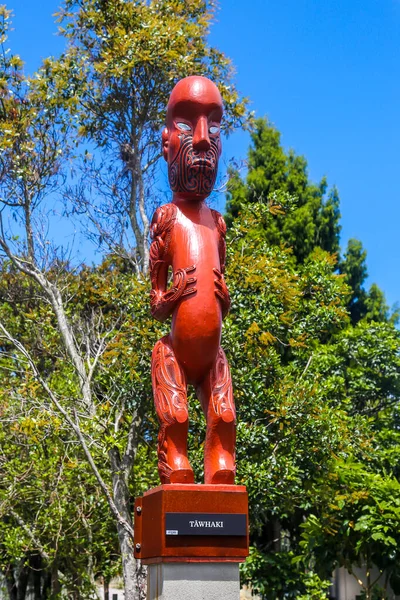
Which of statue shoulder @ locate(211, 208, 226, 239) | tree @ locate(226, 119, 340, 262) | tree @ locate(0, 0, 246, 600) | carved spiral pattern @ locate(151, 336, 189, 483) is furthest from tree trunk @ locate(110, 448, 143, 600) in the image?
tree @ locate(226, 119, 340, 262)

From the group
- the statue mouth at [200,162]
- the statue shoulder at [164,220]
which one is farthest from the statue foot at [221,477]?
the statue mouth at [200,162]

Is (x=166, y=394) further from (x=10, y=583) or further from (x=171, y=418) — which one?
(x=10, y=583)

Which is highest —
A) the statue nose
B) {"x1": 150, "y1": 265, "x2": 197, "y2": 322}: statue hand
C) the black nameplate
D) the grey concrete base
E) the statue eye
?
the statue eye

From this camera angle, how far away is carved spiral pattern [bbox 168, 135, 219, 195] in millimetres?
6711

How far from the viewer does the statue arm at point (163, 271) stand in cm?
652

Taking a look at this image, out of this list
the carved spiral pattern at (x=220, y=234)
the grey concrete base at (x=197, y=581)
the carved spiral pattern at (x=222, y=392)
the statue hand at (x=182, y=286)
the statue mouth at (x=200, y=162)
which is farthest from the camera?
the carved spiral pattern at (x=220, y=234)

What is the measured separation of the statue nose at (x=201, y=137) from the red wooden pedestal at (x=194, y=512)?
2733 millimetres

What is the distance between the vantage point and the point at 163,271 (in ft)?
22.6

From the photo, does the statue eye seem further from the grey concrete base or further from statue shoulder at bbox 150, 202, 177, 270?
the grey concrete base

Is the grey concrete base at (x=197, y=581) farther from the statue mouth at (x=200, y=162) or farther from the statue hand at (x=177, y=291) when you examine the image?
the statue mouth at (x=200, y=162)

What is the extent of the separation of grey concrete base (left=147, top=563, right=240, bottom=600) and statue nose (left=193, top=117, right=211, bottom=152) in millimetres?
3290

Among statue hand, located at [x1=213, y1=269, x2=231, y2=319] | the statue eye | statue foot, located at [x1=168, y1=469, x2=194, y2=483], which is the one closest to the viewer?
statue foot, located at [x1=168, y1=469, x2=194, y2=483]

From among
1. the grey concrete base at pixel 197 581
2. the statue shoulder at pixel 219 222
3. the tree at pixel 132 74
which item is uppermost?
the tree at pixel 132 74

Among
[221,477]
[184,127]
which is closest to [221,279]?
[184,127]
